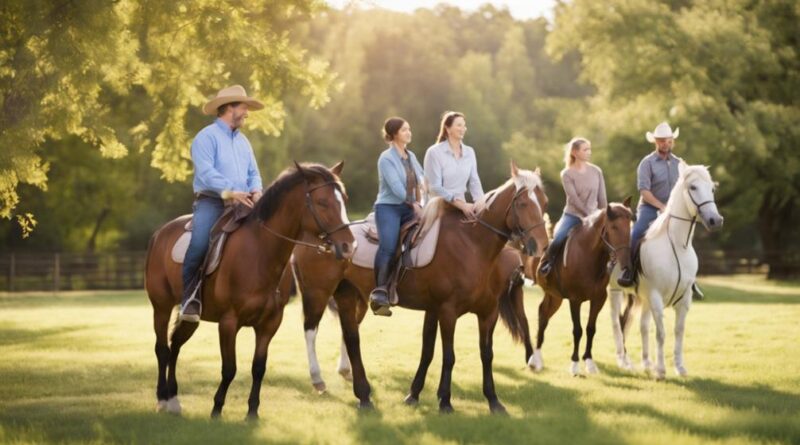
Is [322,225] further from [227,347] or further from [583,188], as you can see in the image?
[583,188]

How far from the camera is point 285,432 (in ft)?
30.5

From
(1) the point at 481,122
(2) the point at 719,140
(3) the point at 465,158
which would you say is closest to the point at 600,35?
(2) the point at 719,140

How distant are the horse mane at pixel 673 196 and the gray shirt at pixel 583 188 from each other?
2.45 ft

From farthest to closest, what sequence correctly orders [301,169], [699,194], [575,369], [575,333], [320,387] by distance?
[575,333]
[575,369]
[699,194]
[320,387]
[301,169]

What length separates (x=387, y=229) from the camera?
37.6ft

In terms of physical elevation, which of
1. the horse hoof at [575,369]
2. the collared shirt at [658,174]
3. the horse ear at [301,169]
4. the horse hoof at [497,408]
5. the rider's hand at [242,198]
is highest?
the collared shirt at [658,174]

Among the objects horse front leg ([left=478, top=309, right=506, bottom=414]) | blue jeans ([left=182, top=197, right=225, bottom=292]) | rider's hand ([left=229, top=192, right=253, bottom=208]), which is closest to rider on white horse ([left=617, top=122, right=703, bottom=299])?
horse front leg ([left=478, top=309, right=506, bottom=414])

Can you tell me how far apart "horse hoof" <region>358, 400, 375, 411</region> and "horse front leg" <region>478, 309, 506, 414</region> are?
1.15 meters

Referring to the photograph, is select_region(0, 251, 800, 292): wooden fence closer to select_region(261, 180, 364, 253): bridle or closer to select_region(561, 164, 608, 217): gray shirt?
select_region(561, 164, 608, 217): gray shirt

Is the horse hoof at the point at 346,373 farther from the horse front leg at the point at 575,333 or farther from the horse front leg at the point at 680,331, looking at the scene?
→ the horse front leg at the point at 680,331

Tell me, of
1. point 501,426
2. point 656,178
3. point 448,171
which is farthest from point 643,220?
point 501,426

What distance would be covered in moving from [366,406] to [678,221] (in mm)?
5008

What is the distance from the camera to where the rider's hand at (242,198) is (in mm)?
10352

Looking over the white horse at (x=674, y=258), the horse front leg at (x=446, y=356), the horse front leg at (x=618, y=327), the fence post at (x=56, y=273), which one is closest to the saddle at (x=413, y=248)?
the horse front leg at (x=446, y=356)
